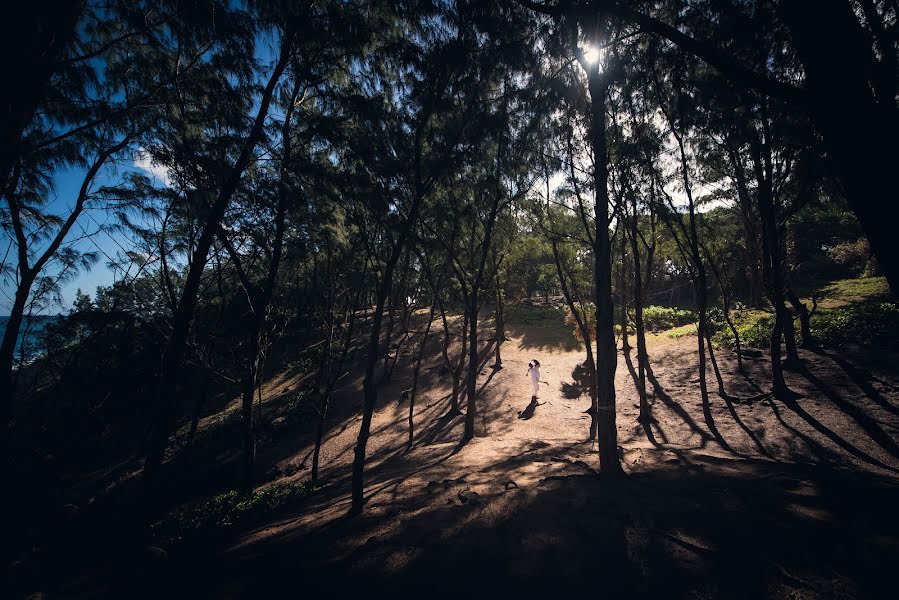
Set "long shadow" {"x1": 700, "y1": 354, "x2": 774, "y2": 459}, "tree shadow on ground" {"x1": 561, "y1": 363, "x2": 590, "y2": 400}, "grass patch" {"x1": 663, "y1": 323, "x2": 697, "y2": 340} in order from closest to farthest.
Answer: "long shadow" {"x1": 700, "y1": 354, "x2": 774, "y2": 459} < "tree shadow on ground" {"x1": 561, "y1": 363, "x2": 590, "y2": 400} < "grass patch" {"x1": 663, "y1": 323, "x2": 697, "y2": 340}

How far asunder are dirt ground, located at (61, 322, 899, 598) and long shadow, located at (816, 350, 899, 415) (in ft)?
0.14

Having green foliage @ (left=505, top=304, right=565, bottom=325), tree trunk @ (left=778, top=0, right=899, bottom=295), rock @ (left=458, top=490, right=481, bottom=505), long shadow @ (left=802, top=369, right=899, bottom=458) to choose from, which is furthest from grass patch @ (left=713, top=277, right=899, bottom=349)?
rock @ (left=458, top=490, right=481, bottom=505)

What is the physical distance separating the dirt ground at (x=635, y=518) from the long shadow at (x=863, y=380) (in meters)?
0.04

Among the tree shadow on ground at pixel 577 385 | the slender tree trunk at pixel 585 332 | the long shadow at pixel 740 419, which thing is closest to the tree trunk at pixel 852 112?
the slender tree trunk at pixel 585 332

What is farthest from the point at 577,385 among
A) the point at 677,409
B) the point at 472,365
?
the point at 472,365

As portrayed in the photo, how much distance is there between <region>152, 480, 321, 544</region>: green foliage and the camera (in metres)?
8.39

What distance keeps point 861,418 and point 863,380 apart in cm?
234

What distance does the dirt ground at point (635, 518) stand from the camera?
346cm

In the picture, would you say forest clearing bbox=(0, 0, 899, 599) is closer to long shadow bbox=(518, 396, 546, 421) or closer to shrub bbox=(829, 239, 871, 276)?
long shadow bbox=(518, 396, 546, 421)

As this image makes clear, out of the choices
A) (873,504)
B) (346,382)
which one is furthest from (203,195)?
(346,382)

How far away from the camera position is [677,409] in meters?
12.1

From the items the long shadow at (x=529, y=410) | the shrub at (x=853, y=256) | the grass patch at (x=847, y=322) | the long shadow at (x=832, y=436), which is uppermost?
the shrub at (x=853, y=256)

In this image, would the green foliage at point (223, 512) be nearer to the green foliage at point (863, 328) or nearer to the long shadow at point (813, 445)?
the long shadow at point (813, 445)

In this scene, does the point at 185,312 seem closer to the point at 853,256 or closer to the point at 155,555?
the point at 155,555
